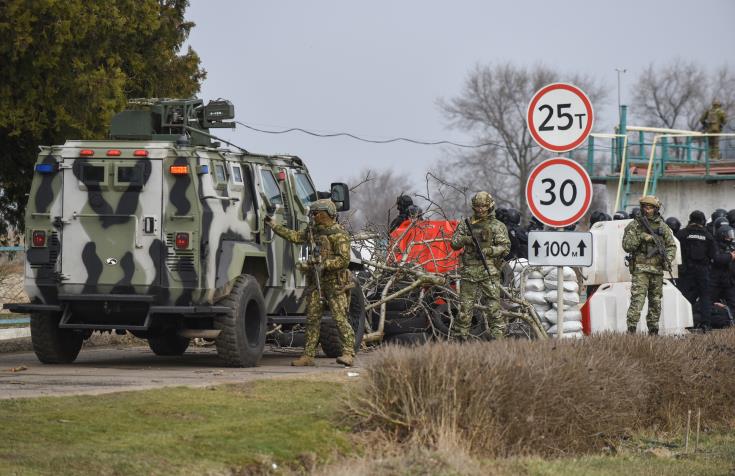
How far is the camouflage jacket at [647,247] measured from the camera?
17.3 metres

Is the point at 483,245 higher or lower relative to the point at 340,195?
lower

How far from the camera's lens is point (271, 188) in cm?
1595

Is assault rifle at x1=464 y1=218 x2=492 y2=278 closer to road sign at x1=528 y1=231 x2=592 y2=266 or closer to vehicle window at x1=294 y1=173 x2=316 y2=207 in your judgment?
road sign at x1=528 y1=231 x2=592 y2=266

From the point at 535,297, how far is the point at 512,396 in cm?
913

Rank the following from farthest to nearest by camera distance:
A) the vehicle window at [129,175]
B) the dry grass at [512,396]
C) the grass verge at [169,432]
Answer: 1. the vehicle window at [129,175]
2. the dry grass at [512,396]
3. the grass verge at [169,432]

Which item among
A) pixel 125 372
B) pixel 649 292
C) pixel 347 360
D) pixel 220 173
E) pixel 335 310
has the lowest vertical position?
pixel 125 372

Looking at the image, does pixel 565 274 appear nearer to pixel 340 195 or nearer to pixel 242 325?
pixel 340 195

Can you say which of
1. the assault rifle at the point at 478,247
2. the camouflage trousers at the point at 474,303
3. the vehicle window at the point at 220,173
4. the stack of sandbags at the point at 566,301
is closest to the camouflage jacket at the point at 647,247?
the stack of sandbags at the point at 566,301

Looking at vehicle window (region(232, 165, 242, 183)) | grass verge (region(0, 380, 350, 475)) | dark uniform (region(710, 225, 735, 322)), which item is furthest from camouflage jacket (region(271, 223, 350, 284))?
dark uniform (region(710, 225, 735, 322))

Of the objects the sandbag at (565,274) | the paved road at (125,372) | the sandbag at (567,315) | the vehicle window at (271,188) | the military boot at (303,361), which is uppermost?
the vehicle window at (271,188)

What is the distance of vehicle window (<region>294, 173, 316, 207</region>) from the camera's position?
54.8 ft

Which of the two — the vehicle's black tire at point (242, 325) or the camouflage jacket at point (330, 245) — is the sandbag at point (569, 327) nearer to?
the camouflage jacket at point (330, 245)

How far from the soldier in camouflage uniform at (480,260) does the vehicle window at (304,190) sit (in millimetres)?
2323

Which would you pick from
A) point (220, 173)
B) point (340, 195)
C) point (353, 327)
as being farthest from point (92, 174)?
point (353, 327)
